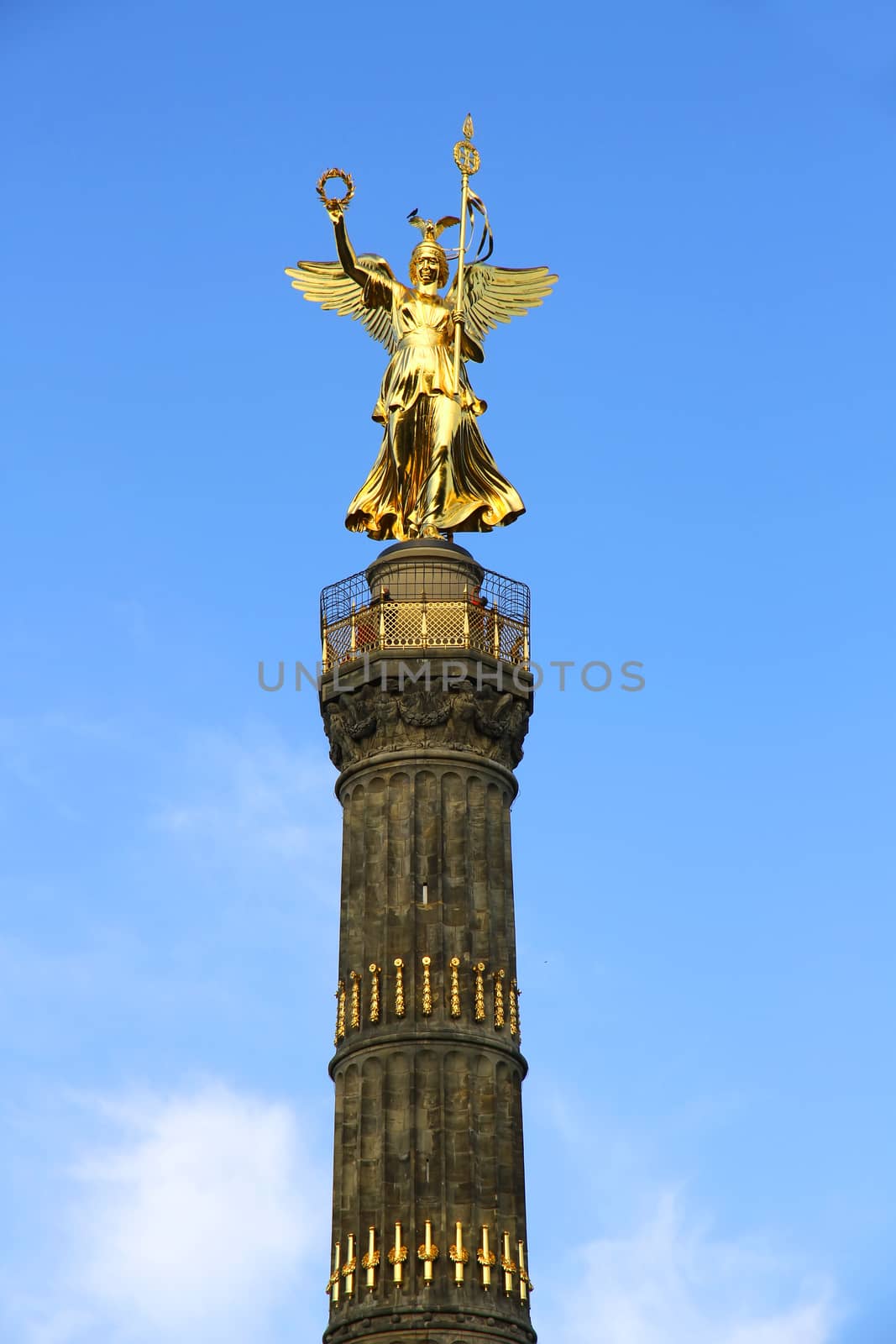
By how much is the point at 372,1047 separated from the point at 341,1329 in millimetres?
7159

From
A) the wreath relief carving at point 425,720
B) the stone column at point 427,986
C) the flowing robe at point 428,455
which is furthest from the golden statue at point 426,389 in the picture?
the wreath relief carving at point 425,720

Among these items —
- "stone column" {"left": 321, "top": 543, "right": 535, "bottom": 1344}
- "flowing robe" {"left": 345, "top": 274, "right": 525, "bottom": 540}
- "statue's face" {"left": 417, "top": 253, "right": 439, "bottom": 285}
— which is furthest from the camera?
"statue's face" {"left": 417, "top": 253, "right": 439, "bottom": 285}

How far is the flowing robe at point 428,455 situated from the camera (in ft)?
245

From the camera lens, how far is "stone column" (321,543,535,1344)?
64.3m

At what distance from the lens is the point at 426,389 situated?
75000mm

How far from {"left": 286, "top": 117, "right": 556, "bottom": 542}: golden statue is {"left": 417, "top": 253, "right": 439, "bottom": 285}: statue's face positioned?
0.08 ft

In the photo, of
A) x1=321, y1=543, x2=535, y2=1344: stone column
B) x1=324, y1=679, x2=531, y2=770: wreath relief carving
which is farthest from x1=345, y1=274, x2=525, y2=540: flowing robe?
x1=324, y1=679, x2=531, y2=770: wreath relief carving

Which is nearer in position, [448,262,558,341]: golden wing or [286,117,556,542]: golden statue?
[286,117,556,542]: golden statue

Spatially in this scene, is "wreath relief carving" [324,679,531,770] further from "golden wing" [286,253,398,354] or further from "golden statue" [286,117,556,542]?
"golden wing" [286,253,398,354]

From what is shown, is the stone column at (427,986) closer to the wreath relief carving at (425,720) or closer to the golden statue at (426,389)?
the wreath relief carving at (425,720)

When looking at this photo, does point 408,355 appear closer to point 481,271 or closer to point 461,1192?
point 481,271

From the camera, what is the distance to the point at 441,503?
7488 cm

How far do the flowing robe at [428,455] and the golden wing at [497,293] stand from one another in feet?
4.97

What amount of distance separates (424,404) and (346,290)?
5.27m
